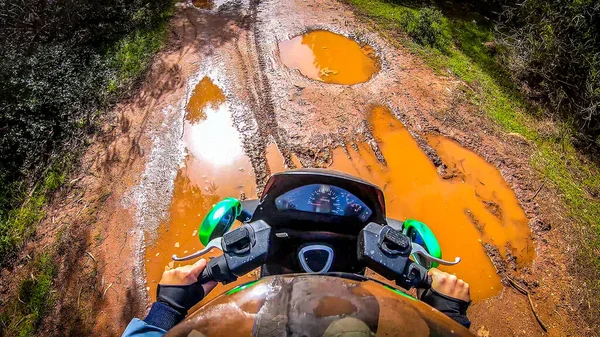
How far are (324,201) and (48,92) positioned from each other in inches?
192

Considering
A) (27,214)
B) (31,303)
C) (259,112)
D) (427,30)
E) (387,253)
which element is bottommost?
(31,303)

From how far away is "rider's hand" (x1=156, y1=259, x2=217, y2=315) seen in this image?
1986 mm

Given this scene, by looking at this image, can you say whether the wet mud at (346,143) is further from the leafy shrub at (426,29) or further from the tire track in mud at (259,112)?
the leafy shrub at (426,29)

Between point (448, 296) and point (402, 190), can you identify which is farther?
point (402, 190)

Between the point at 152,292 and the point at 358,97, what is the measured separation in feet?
11.5

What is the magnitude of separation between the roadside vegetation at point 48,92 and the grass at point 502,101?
157 inches

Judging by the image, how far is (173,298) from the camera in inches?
78.3

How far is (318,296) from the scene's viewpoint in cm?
122

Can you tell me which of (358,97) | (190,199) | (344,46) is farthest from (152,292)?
(344,46)

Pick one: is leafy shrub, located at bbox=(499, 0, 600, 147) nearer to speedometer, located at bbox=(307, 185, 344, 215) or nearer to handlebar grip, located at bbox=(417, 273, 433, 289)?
handlebar grip, located at bbox=(417, 273, 433, 289)

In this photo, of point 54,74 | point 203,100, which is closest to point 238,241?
point 203,100

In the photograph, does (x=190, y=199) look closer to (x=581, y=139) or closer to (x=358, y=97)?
(x=358, y=97)

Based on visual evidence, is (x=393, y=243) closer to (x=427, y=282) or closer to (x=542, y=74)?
(x=427, y=282)

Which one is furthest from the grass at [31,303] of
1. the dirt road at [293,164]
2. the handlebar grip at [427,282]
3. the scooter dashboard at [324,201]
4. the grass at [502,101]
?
the grass at [502,101]
